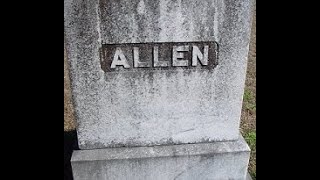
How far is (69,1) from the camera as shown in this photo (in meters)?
1.87

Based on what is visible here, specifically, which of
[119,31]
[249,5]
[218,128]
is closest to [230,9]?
[249,5]

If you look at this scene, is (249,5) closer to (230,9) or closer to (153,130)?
(230,9)

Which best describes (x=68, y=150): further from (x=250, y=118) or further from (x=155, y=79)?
(x=250, y=118)

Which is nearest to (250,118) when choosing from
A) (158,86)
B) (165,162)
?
(165,162)

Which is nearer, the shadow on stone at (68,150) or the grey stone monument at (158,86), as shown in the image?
the grey stone monument at (158,86)

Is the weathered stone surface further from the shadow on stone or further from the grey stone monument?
the shadow on stone

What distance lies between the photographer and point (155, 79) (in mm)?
2090

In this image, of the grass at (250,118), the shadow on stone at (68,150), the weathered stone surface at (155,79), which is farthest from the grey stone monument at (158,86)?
the grass at (250,118)

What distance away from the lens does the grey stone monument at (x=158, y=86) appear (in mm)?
1939

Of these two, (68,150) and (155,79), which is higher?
(155,79)

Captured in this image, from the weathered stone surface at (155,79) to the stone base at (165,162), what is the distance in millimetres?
56

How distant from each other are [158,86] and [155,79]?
0.05m

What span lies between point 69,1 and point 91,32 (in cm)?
19

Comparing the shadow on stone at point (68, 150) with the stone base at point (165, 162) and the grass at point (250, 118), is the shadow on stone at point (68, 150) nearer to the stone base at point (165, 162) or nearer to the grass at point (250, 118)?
the stone base at point (165, 162)
